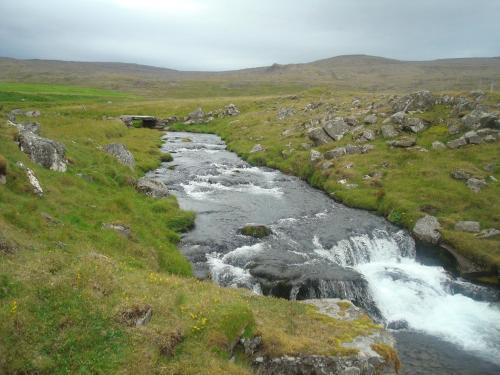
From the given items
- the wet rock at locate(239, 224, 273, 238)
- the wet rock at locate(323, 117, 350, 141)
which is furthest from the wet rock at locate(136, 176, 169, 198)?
the wet rock at locate(323, 117, 350, 141)

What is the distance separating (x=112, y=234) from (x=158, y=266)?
3.75m

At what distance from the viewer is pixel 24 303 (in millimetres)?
15703

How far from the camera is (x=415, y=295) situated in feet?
101

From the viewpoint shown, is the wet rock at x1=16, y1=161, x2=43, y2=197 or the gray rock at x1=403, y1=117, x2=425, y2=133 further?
the gray rock at x1=403, y1=117, x2=425, y2=133

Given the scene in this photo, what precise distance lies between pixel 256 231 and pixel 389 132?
3650cm

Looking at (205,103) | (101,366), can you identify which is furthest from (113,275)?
(205,103)

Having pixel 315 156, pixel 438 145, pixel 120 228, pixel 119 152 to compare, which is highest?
pixel 438 145

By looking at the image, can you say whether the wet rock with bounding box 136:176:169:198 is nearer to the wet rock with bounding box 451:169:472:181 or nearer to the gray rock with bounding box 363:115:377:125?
the wet rock with bounding box 451:169:472:181

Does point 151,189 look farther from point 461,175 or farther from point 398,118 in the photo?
point 398,118

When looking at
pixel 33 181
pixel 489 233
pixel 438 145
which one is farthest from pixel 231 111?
pixel 33 181

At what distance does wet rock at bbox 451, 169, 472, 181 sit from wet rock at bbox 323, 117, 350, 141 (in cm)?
2326

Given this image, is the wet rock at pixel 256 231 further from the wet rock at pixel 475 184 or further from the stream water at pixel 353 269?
the wet rock at pixel 475 184

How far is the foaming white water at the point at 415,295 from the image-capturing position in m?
27.1

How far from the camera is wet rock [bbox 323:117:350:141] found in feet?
231
